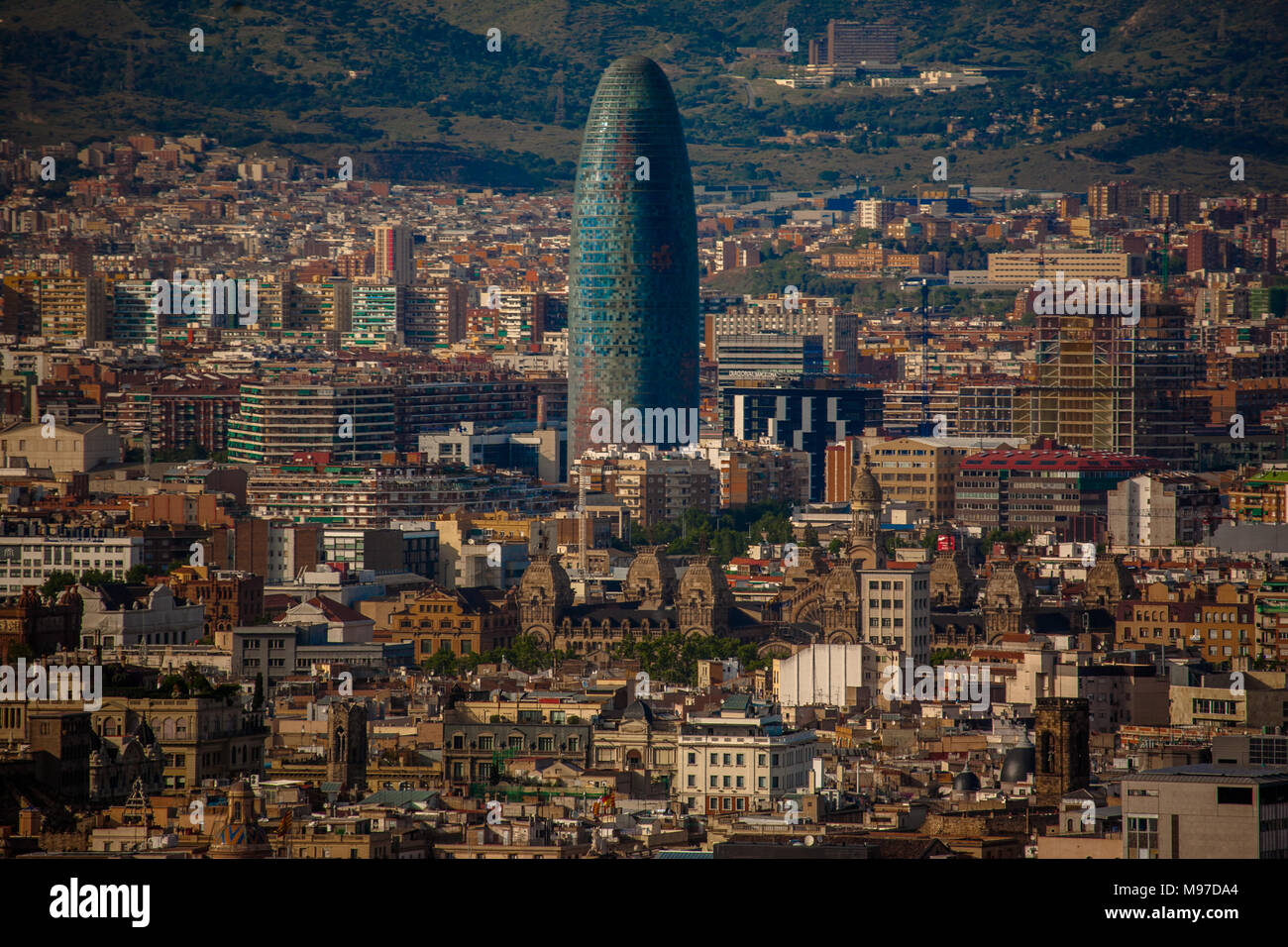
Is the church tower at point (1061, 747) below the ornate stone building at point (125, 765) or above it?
above

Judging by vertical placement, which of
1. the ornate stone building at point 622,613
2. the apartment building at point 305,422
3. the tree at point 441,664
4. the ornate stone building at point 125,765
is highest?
the apartment building at point 305,422

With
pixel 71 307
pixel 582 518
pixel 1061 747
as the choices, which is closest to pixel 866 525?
pixel 582 518

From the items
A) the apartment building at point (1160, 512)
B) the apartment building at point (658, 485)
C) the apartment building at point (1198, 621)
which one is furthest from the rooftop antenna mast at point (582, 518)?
the apartment building at point (1198, 621)

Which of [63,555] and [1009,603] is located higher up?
[63,555]

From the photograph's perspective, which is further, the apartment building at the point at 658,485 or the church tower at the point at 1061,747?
the apartment building at the point at 658,485

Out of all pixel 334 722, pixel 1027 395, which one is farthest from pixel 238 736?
pixel 1027 395

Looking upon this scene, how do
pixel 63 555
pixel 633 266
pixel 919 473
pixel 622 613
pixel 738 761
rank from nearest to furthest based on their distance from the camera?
pixel 738 761 → pixel 622 613 → pixel 63 555 → pixel 919 473 → pixel 633 266

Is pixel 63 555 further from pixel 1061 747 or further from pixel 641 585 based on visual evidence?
pixel 1061 747

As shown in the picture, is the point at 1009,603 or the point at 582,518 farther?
the point at 582,518

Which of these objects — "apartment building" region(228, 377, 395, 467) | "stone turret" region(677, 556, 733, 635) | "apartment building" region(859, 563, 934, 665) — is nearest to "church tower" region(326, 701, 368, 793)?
"apartment building" region(859, 563, 934, 665)

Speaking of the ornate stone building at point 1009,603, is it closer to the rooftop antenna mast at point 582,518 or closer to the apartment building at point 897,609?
the apartment building at point 897,609
